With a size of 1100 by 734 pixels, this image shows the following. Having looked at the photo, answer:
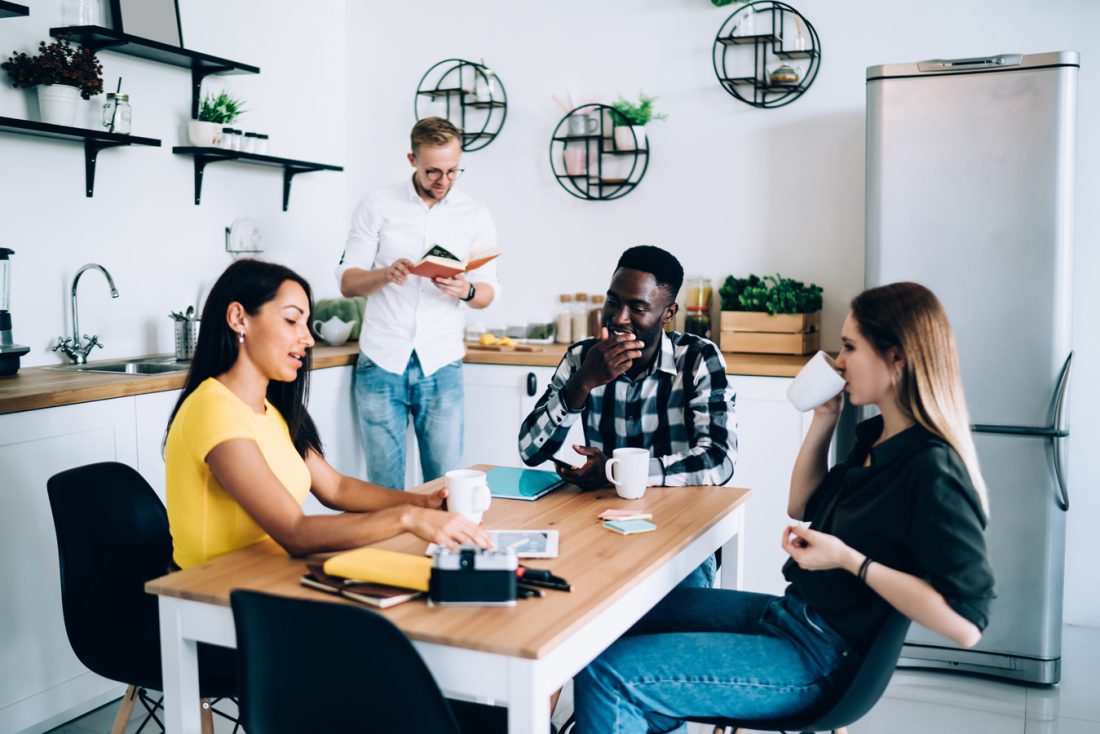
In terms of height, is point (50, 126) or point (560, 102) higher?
point (560, 102)

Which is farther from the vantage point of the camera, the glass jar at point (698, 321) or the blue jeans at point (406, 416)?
the glass jar at point (698, 321)

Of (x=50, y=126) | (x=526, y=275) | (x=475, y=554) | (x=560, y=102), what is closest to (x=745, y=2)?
(x=560, y=102)

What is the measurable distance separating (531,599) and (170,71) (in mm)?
2960

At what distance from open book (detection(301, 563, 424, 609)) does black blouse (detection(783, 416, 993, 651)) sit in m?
0.73

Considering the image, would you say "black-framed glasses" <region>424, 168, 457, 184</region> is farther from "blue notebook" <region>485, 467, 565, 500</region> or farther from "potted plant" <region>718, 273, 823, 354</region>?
"blue notebook" <region>485, 467, 565, 500</region>

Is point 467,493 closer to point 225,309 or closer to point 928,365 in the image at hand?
point 225,309

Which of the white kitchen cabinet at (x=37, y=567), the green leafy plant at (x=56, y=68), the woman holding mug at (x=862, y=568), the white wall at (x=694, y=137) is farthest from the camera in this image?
the white wall at (x=694, y=137)

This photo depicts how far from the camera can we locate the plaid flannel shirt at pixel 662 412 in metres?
2.27

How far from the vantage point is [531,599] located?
4.75 ft

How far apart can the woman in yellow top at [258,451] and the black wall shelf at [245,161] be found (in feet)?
6.49

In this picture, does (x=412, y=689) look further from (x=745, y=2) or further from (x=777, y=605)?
(x=745, y=2)

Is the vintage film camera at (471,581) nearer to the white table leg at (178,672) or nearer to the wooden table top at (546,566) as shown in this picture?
the wooden table top at (546,566)

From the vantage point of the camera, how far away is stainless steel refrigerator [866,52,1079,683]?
290cm

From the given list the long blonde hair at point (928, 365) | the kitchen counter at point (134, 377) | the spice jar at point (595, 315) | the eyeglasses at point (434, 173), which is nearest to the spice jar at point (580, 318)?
the spice jar at point (595, 315)
